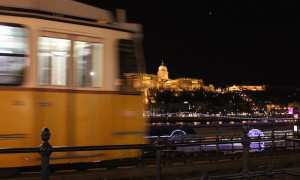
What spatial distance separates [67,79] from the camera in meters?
11.6

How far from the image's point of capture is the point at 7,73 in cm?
1066

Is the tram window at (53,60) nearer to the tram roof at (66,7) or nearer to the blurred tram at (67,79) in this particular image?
the blurred tram at (67,79)

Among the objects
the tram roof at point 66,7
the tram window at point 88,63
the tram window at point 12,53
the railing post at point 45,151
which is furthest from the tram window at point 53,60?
the railing post at point 45,151

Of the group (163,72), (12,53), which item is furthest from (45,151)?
(163,72)

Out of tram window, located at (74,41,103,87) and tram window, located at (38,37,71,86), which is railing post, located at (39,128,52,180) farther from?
tram window, located at (74,41,103,87)

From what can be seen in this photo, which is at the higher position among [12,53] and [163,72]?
[163,72]

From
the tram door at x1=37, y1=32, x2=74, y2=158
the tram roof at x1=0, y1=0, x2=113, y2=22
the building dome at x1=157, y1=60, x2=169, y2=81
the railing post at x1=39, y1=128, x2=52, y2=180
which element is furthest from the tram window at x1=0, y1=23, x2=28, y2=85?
the building dome at x1=157, y1=60, x2=169, y2=81

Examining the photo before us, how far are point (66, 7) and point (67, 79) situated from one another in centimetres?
176

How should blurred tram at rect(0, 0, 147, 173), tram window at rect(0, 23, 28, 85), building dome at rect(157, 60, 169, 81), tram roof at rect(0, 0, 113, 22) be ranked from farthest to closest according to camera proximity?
building dome at rect(157, 60, 169, 81), tram roof at rect(0, 0, 113, 22), blurred tram at rect(0, 0, 147, 173), tram window at rect(0, 23, 28, 85)

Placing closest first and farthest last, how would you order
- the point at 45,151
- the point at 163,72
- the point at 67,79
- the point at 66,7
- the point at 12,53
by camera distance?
the point at 45,151
the point at 12,53
the point at 67,79
the point at 66,7
the point at 163,72

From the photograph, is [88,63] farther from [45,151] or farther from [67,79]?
[45,151]

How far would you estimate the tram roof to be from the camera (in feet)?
36.3

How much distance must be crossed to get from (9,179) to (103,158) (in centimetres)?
231

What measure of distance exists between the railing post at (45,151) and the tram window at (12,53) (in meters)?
4.96
